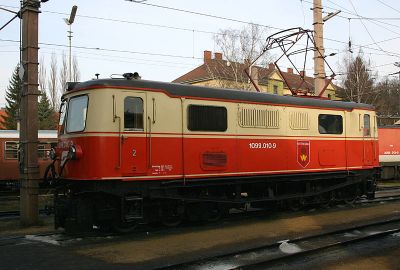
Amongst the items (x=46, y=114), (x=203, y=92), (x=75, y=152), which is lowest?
(x=75, y=152)

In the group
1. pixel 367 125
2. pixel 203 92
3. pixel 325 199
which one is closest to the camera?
pixel 203 92

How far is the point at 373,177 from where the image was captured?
1573 cm

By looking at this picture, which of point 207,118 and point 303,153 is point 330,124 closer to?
point 303,153

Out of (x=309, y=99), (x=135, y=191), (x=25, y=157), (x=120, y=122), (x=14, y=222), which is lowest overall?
(x=14, y=222)

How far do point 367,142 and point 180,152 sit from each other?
25.7 ft

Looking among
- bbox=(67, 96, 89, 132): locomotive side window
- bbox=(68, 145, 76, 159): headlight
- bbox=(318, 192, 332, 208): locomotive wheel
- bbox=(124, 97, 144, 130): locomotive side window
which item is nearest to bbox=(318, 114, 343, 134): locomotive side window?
bbox=(318, 192, 332, 208): locomotive wheel

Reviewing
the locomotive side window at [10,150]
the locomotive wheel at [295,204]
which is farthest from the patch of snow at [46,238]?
the locomotive side window at [10,150]

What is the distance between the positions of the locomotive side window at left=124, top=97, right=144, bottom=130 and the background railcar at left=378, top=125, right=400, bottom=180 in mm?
21885

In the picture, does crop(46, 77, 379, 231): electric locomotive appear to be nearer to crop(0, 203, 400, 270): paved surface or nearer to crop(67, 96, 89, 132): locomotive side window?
crop(67, 96, 89, 132): locomotive side window

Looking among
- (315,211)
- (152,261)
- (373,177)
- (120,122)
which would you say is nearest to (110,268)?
(152,261)

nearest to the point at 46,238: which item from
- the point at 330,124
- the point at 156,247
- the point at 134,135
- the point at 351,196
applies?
the point at 156,247

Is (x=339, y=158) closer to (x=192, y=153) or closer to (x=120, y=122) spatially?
(x=192, y=153)

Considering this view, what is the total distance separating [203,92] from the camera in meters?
11.2

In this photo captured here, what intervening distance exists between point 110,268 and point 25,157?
5415 millimetres
